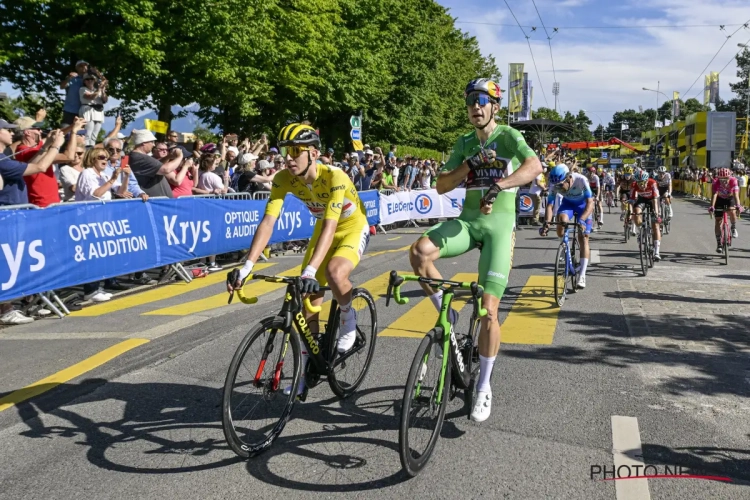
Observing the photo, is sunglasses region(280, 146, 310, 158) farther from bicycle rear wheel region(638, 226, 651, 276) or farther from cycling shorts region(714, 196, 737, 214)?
cycling shorts region(714, 196, 737, 214)

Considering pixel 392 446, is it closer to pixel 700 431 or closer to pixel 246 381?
pixel 246 381

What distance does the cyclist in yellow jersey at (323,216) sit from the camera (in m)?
4.85

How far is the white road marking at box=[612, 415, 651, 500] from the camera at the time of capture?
381cm

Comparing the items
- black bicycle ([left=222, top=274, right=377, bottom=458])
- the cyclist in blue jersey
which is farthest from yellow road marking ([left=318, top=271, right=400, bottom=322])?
black bicycle ([left=222, top=274, right=377, bottom=458])

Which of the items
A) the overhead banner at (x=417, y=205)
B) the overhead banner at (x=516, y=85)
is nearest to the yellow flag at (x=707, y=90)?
the overhead banner at (x=516, y=85)

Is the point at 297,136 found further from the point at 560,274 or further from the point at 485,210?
the point at 560,274

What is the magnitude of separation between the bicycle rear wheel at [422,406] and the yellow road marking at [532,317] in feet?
11.0

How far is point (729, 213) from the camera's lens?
15969 mm

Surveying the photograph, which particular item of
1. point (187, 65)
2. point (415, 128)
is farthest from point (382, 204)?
point (415, 128)

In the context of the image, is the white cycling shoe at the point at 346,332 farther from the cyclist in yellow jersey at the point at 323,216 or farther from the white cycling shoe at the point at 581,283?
the white cycling shoe at the point at 581,283

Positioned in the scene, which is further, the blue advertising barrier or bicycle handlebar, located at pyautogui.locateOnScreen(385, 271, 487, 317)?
the blue advertising barrier

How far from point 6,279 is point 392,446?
5.16m

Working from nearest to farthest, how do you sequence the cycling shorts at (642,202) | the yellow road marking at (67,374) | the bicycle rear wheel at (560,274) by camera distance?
the yellow road marking at (67,374), the bicycle rear wheel at (560,274), the cycling shorts at (642,202)

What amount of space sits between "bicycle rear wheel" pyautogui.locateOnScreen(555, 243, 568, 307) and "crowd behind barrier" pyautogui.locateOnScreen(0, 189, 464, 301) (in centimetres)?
556
